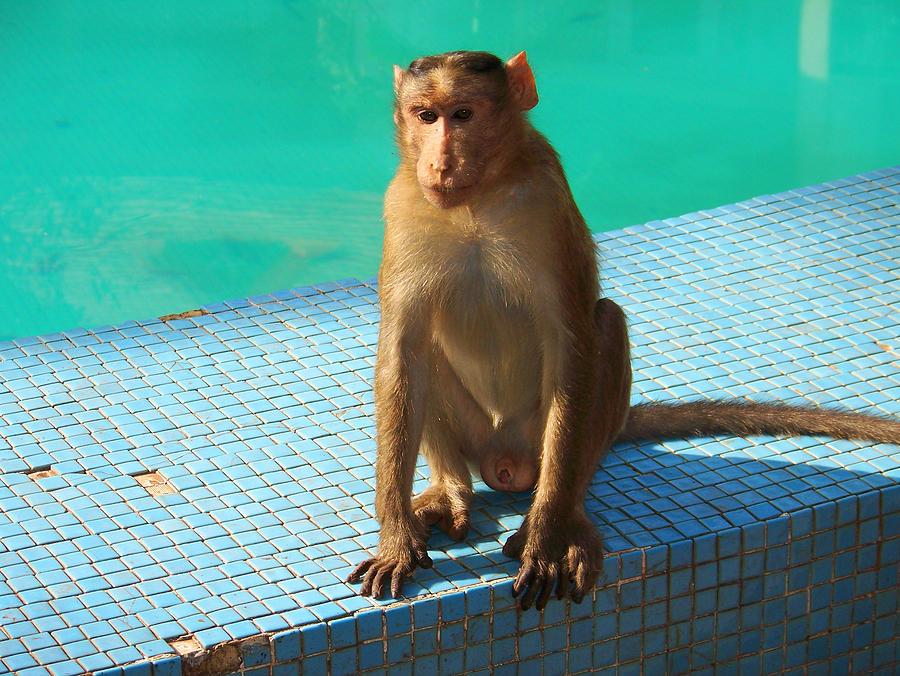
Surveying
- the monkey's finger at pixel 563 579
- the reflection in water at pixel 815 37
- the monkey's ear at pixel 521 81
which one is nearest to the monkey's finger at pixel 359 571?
the monkey's finger at pixel 563 579

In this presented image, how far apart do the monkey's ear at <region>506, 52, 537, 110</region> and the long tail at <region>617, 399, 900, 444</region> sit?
1.26 metres

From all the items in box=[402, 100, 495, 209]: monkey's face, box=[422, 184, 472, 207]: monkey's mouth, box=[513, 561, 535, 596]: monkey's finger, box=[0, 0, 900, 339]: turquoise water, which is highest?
box=[402, 100, 495, 209]: monkey's face

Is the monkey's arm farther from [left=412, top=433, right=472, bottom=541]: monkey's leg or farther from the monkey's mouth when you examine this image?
the monkey's mouth

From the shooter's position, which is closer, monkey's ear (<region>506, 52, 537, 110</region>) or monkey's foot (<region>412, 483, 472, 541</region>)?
monkey's ear (<region>506, 52, 537, 110</region>)

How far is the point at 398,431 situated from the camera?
12.2 ft

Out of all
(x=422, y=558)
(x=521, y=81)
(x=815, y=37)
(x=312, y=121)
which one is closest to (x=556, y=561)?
(x=422, y=558)

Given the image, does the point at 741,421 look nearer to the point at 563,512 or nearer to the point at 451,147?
the point at 563,512

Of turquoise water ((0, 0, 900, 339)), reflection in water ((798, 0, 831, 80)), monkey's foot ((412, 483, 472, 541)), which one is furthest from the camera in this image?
reflection in water ((798, 0, 831, 80))

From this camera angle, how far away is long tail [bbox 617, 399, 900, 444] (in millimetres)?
4379

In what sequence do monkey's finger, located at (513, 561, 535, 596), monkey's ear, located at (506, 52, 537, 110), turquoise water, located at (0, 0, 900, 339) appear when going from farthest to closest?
1. turquoise water, located at (0, 0, 900, 339)
2. monkey's finger, located at (513, 561, 535, 596)
3. monkey's ear, located at (506, 52, 537, 110)

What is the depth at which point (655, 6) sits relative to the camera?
36.3 ft

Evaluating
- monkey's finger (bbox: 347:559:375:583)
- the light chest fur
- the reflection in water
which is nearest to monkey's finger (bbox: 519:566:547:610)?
monkey's finger (bbox: 347:559:375:583)

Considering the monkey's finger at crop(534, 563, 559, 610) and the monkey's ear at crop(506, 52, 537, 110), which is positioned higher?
the monkey's ear at crop(506, 52, 537, 110)

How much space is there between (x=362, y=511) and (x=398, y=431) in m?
0.44
